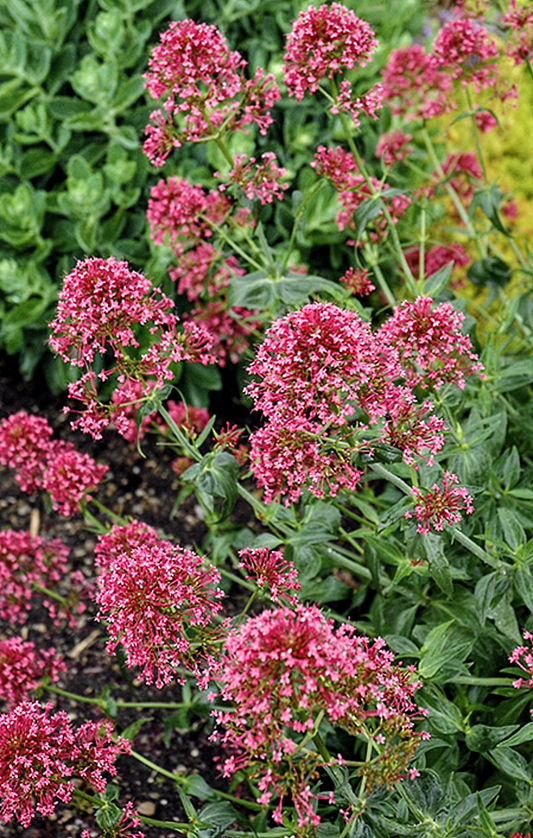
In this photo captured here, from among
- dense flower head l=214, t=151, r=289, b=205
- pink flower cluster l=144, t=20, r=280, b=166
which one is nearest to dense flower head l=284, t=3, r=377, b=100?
pink flower cluster l=144, t=20, r=280, b=166

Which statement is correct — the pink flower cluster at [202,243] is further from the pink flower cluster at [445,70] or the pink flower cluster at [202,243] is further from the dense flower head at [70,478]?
the pink flower cluster at [445,70]

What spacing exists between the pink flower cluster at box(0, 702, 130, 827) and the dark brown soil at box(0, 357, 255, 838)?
752 mm

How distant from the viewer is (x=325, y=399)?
7.18 ft

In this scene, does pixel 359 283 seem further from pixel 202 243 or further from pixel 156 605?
pixel 156 605

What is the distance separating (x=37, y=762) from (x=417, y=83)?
306cm

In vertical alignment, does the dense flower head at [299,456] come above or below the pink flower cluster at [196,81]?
below

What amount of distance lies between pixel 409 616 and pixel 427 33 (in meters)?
6.35

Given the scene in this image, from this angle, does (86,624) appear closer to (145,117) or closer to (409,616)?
(409,616)

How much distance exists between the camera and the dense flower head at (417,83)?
149 inches

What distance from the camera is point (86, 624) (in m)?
4.14

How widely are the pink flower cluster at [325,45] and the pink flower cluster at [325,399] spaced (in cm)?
90

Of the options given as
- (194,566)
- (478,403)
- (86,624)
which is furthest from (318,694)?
(86,624)

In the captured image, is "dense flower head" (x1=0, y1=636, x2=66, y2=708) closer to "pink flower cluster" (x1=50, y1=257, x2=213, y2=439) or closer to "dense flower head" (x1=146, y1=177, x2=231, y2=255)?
"pink flower cluster" (x1=50, y1=257, x2=213, y2=439)

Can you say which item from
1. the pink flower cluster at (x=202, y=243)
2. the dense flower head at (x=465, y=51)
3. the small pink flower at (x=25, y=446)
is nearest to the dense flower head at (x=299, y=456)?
the pink flower cluster at (x=202, y=243)
